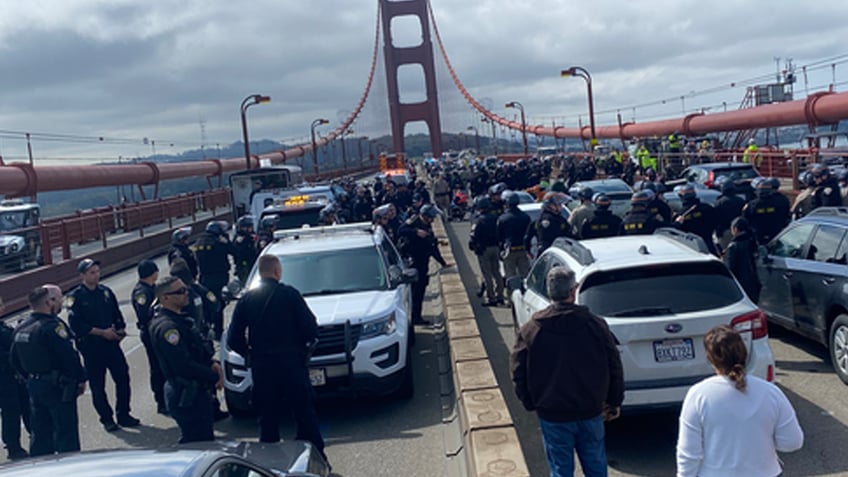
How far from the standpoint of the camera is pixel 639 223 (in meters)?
10.6

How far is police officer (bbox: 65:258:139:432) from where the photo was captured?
7711mm

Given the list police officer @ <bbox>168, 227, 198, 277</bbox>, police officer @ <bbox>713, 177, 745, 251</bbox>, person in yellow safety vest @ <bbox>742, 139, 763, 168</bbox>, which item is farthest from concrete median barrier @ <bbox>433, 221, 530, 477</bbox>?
person in yellow safety vest @ <bbox>742, 139, 763, 168</bbox>

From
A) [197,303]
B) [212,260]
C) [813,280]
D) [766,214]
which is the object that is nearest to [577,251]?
[813,280]

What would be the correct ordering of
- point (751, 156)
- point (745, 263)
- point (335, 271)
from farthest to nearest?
point (751, 156), point (335, 271), point (745, 263)

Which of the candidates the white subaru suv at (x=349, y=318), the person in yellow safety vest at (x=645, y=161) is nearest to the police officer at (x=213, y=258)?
the white subaru suv at (x=349, y=318)

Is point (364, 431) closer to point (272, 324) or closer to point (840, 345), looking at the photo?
point (272, 324)

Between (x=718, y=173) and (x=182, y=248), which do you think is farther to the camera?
(x=718, y=173)

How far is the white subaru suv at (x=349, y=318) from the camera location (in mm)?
7566

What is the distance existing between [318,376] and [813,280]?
4677mm

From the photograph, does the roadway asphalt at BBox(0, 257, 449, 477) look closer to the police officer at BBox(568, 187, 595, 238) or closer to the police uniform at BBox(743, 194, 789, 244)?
the police officer at BBox(568, 187, 595, 238)

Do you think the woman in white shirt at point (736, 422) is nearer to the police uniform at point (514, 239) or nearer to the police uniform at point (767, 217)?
the police uniform at point (767, 217)

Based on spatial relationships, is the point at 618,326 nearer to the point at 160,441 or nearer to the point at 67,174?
the point at 160,441

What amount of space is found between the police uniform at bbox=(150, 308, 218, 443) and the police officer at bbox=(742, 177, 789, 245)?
758cm

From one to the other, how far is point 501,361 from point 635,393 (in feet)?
11.5
